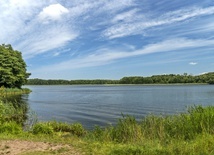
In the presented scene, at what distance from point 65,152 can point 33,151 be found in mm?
1096

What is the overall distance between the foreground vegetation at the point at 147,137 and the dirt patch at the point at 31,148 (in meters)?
0.18

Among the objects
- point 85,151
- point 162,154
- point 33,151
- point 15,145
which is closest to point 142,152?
point 162,154

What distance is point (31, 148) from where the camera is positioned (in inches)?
351

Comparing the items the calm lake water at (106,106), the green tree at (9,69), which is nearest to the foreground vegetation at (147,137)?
the calm lake water at (106,106)

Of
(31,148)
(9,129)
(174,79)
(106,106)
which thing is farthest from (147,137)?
(174,79)

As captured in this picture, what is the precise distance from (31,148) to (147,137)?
4.82m

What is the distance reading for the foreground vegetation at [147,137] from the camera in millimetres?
8039

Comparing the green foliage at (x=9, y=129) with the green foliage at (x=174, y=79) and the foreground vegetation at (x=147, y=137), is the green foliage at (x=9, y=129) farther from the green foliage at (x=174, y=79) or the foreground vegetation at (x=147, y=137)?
the green foliage at (x=174, y=79)

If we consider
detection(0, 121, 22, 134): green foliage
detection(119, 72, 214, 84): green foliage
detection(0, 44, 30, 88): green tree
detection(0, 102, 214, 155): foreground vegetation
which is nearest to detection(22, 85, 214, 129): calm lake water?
detection(0, 102, 214, 155): foreground vegetation

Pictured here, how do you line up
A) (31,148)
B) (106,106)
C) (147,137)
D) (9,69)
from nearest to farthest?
(31,148) < (147,137) < (106,106) < (9,69)

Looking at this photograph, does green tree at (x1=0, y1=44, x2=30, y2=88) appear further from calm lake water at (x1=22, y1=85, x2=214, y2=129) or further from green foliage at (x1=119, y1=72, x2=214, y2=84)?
green foliage at (x1=119, y1=72, x2=214, y2=84)

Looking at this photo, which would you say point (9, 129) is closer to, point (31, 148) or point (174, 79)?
point (31, 148)

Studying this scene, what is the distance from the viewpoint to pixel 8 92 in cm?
6247

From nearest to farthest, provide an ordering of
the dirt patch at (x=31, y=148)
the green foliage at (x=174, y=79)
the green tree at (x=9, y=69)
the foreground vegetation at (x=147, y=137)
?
the foreground vegetation at (x=147, y=137)
the dirt patch at (x=31, y=148)
the green tree at (x=9, y=69)
the green foliage at (x=174, y=79)
